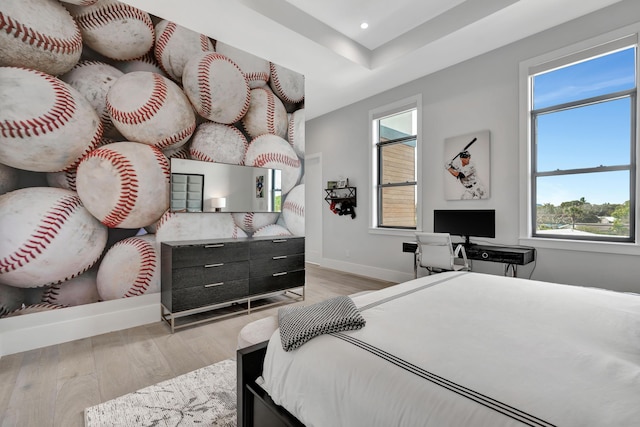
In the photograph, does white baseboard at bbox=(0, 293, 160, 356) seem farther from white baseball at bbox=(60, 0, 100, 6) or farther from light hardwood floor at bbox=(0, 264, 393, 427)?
white baseball at bbox=(60, 0, 100, 6)

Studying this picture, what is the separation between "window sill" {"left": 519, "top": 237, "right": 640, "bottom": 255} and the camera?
9.00 ft

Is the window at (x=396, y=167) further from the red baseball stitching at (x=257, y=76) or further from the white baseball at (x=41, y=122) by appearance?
the white baseball at (x=41, y=122)

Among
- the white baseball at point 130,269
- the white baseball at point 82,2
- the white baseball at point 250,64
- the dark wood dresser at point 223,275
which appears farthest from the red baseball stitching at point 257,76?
the white baseball at point 130,269

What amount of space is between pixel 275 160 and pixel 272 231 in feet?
2.93

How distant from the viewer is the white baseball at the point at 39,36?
2273mm

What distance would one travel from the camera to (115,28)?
2719 millimetres

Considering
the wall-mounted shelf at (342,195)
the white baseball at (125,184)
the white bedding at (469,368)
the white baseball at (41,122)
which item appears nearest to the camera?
the white bedding at (469,368)

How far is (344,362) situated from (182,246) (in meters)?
2.17

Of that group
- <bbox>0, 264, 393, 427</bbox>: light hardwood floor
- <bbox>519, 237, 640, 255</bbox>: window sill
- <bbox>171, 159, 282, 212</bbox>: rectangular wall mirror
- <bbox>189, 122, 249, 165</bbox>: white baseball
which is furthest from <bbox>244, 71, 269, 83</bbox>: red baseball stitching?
<bbox>519, 237, 640, 255</bbox>: window sill

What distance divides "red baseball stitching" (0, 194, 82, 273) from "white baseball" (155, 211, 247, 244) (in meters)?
0.70

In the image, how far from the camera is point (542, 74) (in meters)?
3.31

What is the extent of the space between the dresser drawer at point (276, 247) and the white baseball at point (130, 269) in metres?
0.96

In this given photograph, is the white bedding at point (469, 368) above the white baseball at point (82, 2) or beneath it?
beneath

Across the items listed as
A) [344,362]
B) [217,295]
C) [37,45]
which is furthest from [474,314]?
[37,45]
